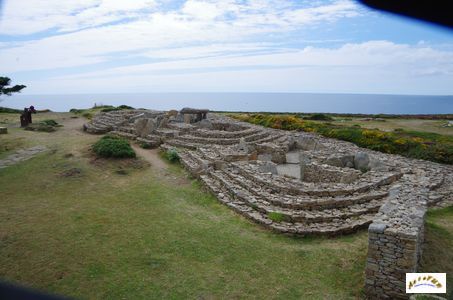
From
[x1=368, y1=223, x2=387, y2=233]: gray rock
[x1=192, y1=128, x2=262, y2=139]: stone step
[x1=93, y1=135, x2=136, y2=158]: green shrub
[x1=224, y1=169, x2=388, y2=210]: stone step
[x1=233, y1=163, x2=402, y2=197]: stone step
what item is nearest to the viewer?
[x1=368, y1=223, x2=387, y2=233]: gray rock

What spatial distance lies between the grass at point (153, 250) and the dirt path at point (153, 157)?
4126 millimetres

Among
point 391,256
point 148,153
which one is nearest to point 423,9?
point 391,256

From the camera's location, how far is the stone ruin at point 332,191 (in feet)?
27.5

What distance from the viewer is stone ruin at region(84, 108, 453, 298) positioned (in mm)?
8391

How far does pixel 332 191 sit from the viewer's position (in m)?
13.4

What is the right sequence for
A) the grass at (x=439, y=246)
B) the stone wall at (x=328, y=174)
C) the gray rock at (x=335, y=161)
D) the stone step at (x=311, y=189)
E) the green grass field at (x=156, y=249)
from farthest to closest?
the gray rock at (x=335, y=161), the stone wall at (x=328, y=174), the stone step at (x=311, y=189), the grass at (x=439, y=246), the green grass field at (x=156, y=249)

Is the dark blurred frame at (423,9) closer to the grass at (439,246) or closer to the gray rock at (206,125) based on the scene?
the grass at (439,246)

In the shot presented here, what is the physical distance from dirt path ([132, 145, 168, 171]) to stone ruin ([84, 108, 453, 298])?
77 centimetres

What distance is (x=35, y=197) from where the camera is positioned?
48.2ft

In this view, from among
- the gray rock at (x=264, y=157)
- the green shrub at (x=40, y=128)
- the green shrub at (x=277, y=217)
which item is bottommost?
the green shrub at (x=277, y=217)

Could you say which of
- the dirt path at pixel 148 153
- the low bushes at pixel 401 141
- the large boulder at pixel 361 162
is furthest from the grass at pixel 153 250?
the low bushes at pixel 401 141

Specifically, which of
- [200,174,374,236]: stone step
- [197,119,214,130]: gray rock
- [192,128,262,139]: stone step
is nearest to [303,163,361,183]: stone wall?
[200,174,374,236]: stone step

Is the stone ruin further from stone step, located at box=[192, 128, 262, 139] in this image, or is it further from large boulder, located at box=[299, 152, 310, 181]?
stone step, located at box=[192, 128, 262, 139]

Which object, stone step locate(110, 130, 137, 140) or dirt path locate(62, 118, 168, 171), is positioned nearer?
dirt path locate(62, 118, 168, 171)
